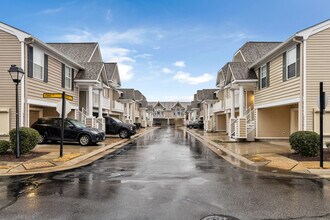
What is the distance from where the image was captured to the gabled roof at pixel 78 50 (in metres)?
28.2

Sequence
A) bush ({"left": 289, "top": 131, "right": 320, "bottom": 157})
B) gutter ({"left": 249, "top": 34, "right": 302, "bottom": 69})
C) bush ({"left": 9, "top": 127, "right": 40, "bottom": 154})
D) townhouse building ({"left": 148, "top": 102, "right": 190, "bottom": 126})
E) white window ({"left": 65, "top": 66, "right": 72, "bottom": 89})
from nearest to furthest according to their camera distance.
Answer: bush ({"left": 289, "top": 131, "right": 320, "bottom": 157}) → bush ({"left": 9, "top": 127, "right": 40, "bottom": 154}) → gutter ({"left": 249, "top": 34, "right": 302, "bottom": 69}) → white window ({"left": 65, "top": 66, "right": 72, "bottom": 89}) → townhouse building ({"left": 148, "top": 102, "right": 190, "bottom": 126})

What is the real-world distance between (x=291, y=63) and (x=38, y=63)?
14312 millimetres

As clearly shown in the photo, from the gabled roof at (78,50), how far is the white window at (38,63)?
1071cm

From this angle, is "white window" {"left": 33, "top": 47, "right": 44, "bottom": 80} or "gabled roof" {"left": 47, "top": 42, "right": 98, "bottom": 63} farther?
"gabled roof" {"left": 47, "top": 42, "right": 98, "bottom": 63}

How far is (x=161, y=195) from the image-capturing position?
654 centimetres

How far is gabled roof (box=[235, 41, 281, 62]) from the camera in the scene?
1071 inches

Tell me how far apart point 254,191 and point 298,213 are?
1647 millimetres

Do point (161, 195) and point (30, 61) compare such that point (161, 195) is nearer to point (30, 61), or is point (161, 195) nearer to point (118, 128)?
point (30, 61)

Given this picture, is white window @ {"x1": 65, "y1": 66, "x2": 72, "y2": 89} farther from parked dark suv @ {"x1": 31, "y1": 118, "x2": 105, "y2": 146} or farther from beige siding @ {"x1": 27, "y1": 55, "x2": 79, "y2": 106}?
parked dark suv @ {"x1": 31, "y1": 118, "x2": 105, "y2": 146}

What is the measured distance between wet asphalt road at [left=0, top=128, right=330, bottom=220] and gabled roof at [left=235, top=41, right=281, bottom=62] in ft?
64.5

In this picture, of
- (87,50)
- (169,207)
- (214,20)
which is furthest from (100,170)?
(87,50)

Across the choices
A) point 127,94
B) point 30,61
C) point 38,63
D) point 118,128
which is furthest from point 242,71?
point 127,94

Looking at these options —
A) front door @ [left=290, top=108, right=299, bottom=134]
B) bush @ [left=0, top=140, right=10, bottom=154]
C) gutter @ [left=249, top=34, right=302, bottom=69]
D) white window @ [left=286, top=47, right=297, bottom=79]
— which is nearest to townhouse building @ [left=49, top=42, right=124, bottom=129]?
bush @ [left=0, top=140, right=10, bottom=154]

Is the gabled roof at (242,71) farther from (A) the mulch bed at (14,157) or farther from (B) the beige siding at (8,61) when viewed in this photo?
(A) the mulch bed at (14,157)
